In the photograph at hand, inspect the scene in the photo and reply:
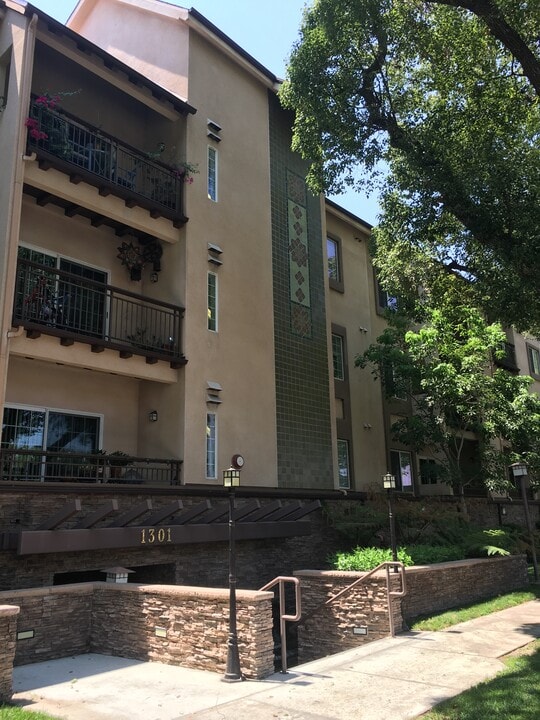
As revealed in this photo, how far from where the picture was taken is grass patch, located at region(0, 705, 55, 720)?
620 centimetres

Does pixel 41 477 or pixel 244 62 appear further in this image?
pixel 244 62

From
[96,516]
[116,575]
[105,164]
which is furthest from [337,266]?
[116,575]

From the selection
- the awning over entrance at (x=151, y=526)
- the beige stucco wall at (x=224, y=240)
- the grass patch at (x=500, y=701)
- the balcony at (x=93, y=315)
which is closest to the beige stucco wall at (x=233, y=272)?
the beige stucco wall at (x=224, y=240)

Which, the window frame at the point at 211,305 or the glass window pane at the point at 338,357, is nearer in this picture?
the window frame at the point at 211,305

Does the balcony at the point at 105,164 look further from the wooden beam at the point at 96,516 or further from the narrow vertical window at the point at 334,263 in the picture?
A: the narrow vertical window at the point at 334,263

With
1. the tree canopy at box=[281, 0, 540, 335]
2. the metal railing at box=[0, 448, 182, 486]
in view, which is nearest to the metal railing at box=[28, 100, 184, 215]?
the tree canopy at box=[281, 0, 540, 335]

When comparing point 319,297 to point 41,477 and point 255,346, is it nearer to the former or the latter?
point 255,346

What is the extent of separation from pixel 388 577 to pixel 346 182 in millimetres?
9123

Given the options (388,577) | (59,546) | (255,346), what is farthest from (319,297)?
(59,546)

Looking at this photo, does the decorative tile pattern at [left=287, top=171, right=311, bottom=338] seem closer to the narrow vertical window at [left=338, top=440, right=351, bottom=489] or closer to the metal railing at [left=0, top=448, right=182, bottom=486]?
the narrow vertical window at [left=338, top=440, right=351, bottom=489]

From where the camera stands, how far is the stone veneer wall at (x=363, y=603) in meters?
11.0

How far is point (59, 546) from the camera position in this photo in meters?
9.57

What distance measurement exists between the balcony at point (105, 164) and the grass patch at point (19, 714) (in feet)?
31.7

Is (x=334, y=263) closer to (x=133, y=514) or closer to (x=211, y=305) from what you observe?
(x=211, y=305)
